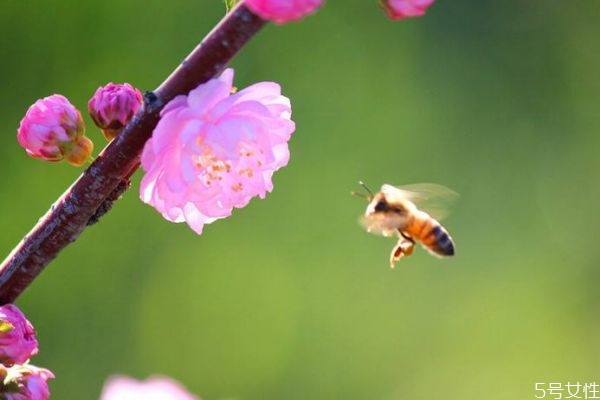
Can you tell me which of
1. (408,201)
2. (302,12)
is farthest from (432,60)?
(302,12)

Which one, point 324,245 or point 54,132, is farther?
point 324,245

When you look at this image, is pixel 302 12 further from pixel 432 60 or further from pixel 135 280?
pixel 432 60

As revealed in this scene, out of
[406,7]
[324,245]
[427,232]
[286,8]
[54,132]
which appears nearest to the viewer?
[286,8]

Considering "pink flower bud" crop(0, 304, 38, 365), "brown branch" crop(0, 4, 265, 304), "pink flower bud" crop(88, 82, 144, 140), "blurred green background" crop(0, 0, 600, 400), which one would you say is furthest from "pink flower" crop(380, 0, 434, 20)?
"blurred green background" crop(0, 0, 600, 400)

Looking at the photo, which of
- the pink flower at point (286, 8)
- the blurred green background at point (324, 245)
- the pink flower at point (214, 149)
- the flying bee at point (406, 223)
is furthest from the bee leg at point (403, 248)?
the blurred green background at point (324, 245)

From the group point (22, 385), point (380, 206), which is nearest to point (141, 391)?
point (22, 385)

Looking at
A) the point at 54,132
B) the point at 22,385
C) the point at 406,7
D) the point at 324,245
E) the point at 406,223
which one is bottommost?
the point at 22,385

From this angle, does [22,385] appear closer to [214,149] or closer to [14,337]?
[14,337]
